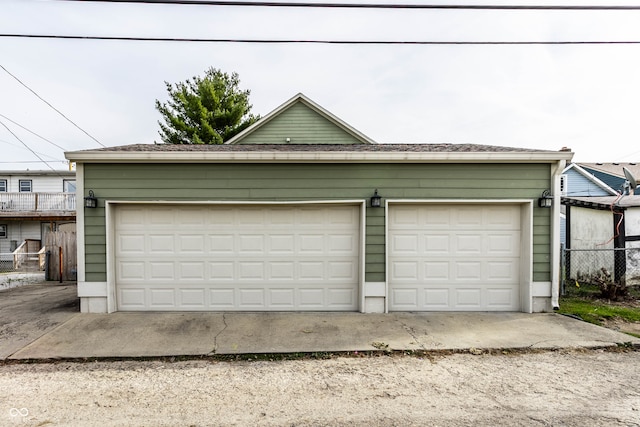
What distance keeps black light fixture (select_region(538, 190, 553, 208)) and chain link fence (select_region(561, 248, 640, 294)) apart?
2.30 m

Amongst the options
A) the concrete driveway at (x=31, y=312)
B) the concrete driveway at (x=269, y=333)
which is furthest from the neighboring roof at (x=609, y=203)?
the concrete driveway at (x=31, y=312)

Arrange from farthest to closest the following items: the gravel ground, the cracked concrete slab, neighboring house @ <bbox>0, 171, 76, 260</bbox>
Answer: neighboring house @ <bbox>0, 171, 76, 260</bbox> < the cracked concrete slab < the gravel ground

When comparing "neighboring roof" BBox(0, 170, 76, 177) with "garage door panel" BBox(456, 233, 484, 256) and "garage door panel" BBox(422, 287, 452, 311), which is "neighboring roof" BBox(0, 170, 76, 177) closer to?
"garage door panel" BBox(422, 287, 452, 311)

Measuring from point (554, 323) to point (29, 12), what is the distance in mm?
→ 10246

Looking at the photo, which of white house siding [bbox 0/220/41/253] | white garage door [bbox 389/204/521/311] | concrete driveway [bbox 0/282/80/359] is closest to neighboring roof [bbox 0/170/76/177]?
white house siding [bbox 0/220/41/253]

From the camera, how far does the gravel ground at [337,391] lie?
2.70m

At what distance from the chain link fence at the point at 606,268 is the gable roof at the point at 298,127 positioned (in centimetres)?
679

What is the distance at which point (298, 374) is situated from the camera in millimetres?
3518

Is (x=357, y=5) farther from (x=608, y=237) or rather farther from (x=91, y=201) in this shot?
(x=608, y=237)

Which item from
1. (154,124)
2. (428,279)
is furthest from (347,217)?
(154,124)

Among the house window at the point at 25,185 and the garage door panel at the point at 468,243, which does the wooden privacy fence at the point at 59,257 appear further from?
the house window at the point at 25,185

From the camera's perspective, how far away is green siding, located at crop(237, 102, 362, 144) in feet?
35.3

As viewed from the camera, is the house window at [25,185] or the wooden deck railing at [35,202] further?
the house window at [25,185]

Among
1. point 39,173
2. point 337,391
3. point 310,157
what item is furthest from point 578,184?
point 39,173
